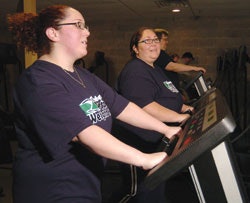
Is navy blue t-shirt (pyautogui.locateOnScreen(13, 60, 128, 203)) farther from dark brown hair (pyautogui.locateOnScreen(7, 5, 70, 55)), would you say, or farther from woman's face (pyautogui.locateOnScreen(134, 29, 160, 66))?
woman's face (pyautogui.locateOnScreen(134, 29, 160, 66))

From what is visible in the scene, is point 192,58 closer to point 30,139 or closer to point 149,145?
point 149,145

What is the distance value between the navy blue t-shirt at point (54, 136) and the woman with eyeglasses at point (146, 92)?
69 centimetres

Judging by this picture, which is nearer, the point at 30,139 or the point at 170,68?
the point at 30,139

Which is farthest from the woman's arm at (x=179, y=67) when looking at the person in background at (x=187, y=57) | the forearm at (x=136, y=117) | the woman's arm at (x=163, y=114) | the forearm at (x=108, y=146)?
the person in background at (x=187, y=57)

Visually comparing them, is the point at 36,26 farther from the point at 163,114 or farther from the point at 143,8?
the point at 143,8

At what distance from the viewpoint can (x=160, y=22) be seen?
671 cm

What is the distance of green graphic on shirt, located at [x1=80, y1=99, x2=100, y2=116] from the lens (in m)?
1.35

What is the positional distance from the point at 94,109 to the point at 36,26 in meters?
0.43

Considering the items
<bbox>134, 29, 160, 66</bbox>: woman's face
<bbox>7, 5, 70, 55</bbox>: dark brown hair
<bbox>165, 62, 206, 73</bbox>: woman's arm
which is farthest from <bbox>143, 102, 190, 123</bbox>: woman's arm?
<bbox>165, 62, 206, 73</bbox>: woman's arm

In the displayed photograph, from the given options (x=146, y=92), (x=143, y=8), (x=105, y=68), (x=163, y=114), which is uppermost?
(x=143, y=8)

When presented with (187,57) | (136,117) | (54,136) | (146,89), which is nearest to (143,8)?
(187,57)

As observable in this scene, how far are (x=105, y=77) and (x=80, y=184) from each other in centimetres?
577

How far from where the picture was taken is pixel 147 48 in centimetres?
238

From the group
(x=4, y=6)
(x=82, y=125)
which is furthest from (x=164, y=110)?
(x=4, y=6)
